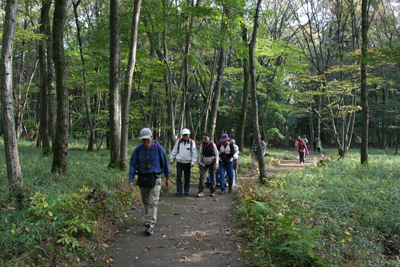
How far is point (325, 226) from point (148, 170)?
3568 millimetres

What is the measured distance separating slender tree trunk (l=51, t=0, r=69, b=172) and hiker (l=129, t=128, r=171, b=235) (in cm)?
305

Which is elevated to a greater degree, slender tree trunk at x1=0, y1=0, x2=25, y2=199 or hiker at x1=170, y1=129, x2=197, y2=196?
slender tree trunk at x1=0, y1=0, x2=25, y2=199

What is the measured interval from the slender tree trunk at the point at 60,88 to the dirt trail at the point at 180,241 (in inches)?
110

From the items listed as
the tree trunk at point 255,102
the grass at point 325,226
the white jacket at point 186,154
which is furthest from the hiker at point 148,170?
the tree trunk at point 255,102

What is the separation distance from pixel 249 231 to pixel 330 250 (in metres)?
1.59

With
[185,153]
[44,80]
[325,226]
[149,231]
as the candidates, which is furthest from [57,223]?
[44,80]

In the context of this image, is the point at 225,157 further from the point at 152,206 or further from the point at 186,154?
the point at 152,206

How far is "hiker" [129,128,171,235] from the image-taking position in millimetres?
5059

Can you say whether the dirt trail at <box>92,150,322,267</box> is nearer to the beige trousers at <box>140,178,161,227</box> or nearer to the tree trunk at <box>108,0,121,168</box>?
the beige trousers at <box>140,178,161,227</box>

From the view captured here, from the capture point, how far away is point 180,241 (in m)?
4.61

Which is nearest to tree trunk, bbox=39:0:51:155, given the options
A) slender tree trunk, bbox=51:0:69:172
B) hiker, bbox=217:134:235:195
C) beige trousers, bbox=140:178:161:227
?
slender tree trunk, bbox=51:0:69:172

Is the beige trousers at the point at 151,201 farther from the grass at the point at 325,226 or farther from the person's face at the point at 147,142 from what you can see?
the grass at the point at 325,226

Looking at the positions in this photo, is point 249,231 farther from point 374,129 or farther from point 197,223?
point 374,129

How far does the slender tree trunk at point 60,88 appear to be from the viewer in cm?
680
